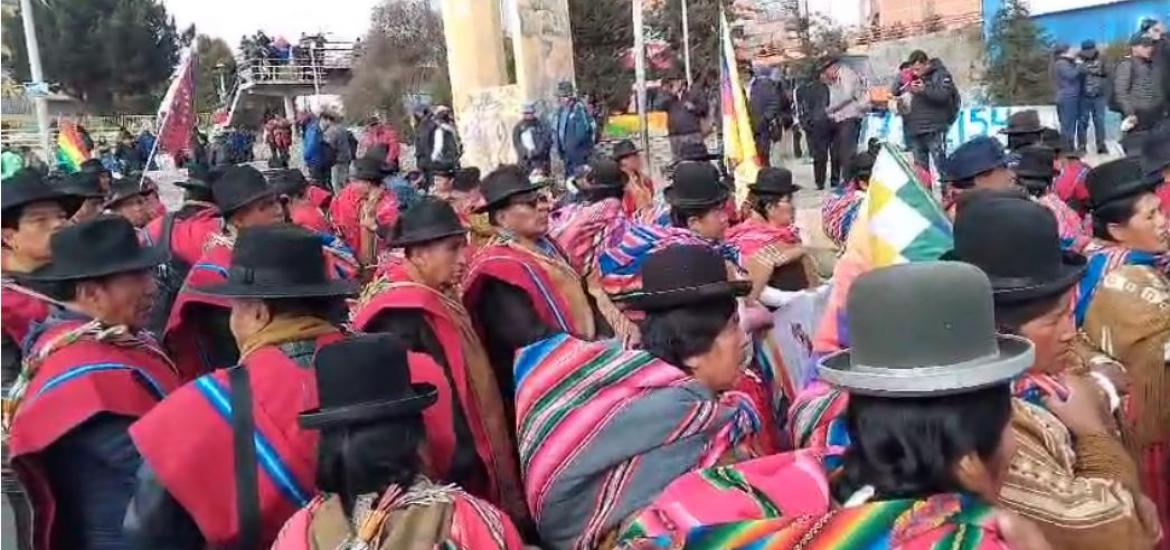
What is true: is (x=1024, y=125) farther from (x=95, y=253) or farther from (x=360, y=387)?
(x=360, y=387)

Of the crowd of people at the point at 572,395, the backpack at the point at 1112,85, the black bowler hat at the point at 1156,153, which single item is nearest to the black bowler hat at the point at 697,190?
the crowd of people at the point at 572,395

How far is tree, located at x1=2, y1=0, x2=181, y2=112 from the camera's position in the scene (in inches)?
1929

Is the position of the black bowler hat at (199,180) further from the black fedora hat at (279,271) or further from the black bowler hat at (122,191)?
the black fedora hat at (279,271)

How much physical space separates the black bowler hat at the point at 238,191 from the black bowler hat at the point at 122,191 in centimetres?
235

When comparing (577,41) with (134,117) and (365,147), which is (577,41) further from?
(134,117)

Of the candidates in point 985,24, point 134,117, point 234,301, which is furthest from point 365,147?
point 134,117

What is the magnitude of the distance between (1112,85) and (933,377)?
43.8ft

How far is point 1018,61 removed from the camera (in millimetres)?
21578

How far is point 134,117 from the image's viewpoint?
49.1m

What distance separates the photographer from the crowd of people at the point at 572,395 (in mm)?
→ 2098

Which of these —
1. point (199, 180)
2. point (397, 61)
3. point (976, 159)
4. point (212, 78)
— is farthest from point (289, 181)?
point (212, 78)

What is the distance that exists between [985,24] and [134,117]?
3651 centimetres

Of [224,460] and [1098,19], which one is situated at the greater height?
[1098,19]

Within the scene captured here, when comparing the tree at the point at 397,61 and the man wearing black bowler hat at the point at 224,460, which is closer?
the man wearing black bowler hat at the point at 224,460
